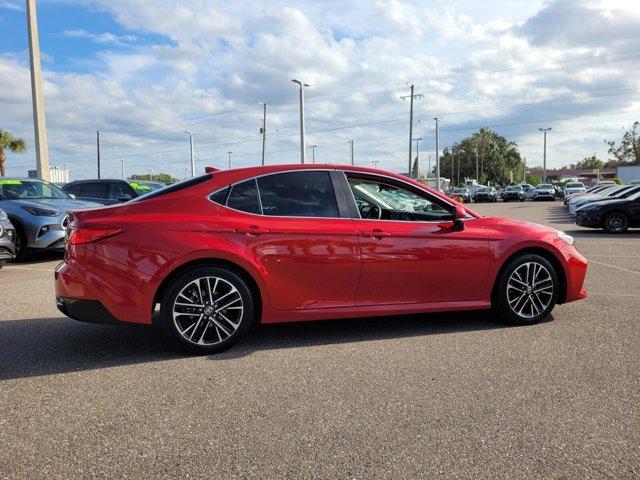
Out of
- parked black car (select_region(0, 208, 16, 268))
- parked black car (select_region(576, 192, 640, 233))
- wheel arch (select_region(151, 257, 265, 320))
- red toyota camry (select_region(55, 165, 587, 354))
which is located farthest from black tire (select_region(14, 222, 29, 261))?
parked black car (select_region(576, 192, 640, 233))

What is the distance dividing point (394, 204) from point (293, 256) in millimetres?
1309

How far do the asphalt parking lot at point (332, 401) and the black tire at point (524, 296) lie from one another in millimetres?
174

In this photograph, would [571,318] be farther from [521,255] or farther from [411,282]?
[411,282]

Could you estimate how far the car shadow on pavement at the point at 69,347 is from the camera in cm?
412

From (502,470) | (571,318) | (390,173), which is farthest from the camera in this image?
(571,318)

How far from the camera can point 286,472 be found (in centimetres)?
260

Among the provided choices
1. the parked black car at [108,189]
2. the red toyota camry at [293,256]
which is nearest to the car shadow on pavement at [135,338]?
the red toyota camry at [293,256]

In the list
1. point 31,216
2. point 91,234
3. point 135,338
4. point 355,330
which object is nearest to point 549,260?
point 355,330

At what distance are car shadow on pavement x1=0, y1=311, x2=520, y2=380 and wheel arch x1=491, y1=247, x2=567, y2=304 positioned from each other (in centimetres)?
52

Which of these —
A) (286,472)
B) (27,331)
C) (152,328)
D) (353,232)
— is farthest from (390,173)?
(27,331)

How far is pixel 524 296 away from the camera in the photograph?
513 centimetres

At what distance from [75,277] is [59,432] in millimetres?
1465

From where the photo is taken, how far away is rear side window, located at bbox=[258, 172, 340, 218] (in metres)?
4.55

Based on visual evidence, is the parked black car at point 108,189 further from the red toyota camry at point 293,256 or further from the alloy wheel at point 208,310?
the alloy wheel at point 208,310
